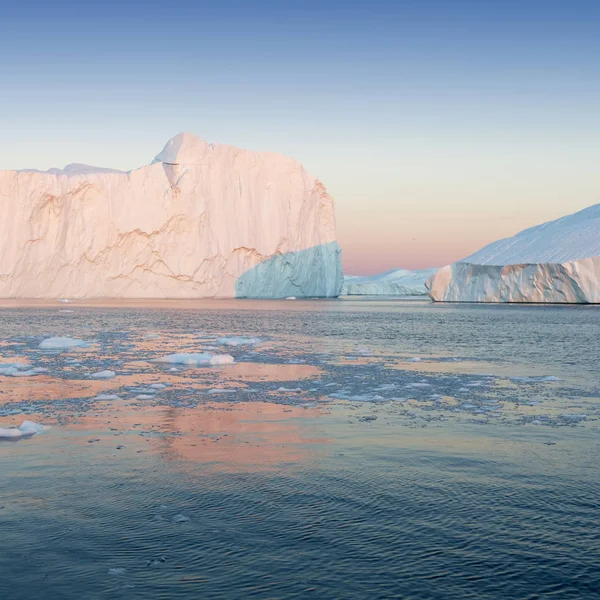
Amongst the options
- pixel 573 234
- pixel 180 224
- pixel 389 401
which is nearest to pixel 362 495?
pixel 389 401

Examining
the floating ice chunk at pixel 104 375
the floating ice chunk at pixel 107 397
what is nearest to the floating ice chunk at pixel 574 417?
the floating ice chunk at pixel 107 397

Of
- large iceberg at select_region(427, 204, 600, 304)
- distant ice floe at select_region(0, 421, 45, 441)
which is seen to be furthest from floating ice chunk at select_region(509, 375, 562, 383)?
large iceberg at select_region(427, 204, 600, 304)

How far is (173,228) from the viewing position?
65.8 metres

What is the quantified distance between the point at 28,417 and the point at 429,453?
518 cm

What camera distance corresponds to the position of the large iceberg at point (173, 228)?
62.6 meters

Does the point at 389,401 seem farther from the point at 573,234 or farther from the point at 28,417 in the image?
the point at 573,234

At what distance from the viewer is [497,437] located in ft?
26.0

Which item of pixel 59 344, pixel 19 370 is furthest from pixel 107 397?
pixel 59 344

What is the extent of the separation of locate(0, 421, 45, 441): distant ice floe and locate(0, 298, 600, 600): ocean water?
0.40 feet

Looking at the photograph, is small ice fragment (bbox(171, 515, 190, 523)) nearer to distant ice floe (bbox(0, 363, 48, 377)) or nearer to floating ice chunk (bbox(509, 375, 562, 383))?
distant ice floe (bbox(0, 363, 48, 377))

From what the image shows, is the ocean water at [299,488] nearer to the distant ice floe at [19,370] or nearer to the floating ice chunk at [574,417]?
the floating ice chunk at [574,417]

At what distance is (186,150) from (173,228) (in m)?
8.51

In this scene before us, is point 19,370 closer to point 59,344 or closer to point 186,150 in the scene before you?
point 59,344

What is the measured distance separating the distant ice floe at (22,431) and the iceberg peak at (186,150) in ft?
204
